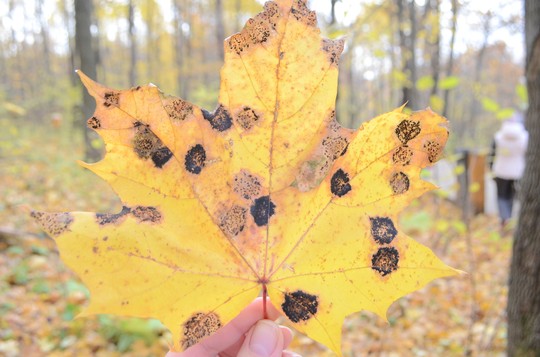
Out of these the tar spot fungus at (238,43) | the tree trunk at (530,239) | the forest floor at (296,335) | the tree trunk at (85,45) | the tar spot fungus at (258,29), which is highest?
the tree trunk at (85,45)

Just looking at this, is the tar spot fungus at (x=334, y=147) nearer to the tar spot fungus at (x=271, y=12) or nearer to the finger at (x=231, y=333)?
the tar spot fungus at (x=271, y=12)

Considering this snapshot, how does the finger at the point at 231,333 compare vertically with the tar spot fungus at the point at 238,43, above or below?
below

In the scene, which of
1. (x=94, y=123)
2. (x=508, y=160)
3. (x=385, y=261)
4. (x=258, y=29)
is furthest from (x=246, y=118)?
(x=508, y=160)

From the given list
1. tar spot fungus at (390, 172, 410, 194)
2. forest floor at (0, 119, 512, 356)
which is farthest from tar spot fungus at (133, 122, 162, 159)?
forest floor at (0, 119, 512, 356)

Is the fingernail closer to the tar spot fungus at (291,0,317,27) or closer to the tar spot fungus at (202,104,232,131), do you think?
the tar spot fungus at (202,104,232,131)

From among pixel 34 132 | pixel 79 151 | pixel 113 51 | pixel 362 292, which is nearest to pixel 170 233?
pixel 362 292

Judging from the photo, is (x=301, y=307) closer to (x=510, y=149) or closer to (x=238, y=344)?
(x=238, y=344)

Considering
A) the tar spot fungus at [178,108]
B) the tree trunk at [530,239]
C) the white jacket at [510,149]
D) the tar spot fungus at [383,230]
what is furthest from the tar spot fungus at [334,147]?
the white jacket at [510,149]
